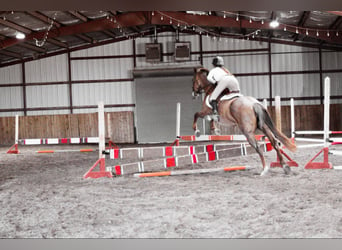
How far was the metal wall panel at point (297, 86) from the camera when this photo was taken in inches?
558

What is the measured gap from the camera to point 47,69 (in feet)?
48.6

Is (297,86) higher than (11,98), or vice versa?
(297,86)

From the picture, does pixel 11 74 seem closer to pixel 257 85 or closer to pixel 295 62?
pixel 257 85

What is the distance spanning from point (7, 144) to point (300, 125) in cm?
1179

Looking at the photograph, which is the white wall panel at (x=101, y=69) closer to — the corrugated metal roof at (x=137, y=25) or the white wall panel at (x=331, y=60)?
the corrugated metal roof at (x=137, y=25)

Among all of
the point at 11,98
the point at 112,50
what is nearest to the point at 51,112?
the point at 11,98

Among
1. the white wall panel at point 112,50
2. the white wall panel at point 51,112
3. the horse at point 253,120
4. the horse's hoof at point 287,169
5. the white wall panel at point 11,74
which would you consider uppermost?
the white wall panel at point 112,50

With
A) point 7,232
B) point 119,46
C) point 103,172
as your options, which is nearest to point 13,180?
point 103,172

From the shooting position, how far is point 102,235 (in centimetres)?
273

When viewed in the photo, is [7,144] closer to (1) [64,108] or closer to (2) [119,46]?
(1) [64,108]

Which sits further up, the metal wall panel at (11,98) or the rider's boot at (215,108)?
the metal wall panel at (11,98)

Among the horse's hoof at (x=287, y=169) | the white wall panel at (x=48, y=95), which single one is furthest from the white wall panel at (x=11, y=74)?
the horse's hoof at (x=287, y=169)

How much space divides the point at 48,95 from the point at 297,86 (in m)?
10.2

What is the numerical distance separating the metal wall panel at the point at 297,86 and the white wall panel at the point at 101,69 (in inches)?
236
